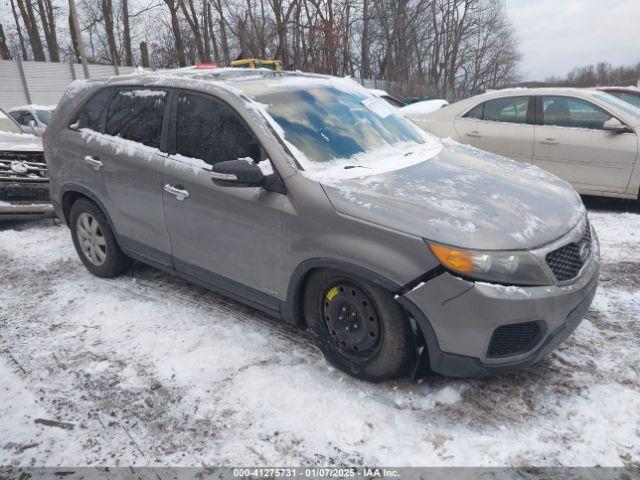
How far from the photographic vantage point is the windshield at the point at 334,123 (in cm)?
317

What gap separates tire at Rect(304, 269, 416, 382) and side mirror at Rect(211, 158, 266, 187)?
0.65 meters

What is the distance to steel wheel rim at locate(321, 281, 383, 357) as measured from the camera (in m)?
2.72

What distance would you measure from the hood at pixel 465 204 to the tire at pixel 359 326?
1.32 ft

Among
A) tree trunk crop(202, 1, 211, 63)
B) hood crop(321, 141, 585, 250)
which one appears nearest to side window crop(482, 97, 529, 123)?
hood crop(321, 141, 585, 250)

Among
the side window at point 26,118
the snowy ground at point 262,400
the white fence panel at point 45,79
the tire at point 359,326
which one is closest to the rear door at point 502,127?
the snowy ground at point 262,400

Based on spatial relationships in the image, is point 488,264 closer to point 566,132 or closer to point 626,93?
point 566,132

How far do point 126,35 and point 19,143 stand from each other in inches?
1026

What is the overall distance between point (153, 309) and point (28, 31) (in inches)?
1248

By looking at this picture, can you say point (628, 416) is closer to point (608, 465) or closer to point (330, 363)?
point (608, 465)

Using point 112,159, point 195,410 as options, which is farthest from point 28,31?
point 195,410

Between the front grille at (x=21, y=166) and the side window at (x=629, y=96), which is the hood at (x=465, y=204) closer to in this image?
the front grille at (x=21, y=166)

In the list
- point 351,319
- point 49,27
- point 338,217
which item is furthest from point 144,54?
point 351,319

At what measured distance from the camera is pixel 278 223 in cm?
295

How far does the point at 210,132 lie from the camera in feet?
11.0
